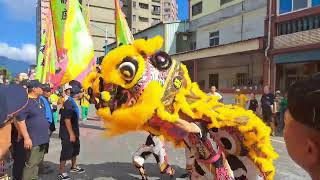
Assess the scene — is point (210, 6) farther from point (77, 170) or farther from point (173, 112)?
point (173, 112)

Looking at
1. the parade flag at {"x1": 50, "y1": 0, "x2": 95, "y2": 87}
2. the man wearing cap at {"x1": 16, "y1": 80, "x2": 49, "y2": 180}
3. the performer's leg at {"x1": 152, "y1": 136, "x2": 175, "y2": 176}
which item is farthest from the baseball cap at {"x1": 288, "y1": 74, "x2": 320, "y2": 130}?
the parade flag at {"x1": 50, "y1": 0, "x2": 95, "y2": 87}

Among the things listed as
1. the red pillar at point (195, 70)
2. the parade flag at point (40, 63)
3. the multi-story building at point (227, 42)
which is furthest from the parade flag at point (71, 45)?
the red pillar at point (195, 70)

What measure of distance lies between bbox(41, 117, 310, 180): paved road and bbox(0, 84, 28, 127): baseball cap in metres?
1.69

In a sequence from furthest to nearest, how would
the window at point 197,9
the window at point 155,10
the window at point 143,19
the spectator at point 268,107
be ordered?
the window at point 155,10 < the window at point 143,19 < the window at point 197,9 < the spectator at point 268,107

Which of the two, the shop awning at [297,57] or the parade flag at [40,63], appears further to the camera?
the shop awning at [297,57]

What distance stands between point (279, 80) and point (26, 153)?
16414mm

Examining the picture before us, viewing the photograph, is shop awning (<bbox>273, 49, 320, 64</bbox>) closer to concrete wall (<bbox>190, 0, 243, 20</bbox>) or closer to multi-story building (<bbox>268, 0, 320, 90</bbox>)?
multi-story building (<bbox>268, 0, 320, 90</bbox>)

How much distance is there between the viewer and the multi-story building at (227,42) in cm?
2149

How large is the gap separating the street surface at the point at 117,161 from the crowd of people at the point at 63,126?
0.39 meters

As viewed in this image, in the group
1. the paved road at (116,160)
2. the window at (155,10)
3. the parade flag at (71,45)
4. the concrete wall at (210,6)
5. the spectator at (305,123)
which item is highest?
the window at (155,10)

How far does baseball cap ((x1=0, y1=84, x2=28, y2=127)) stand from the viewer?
3.18 m

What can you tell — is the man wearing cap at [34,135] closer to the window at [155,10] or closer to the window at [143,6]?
the window at [143,6]

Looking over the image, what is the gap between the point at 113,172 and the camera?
6.73 m

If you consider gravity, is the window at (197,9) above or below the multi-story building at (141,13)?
below
